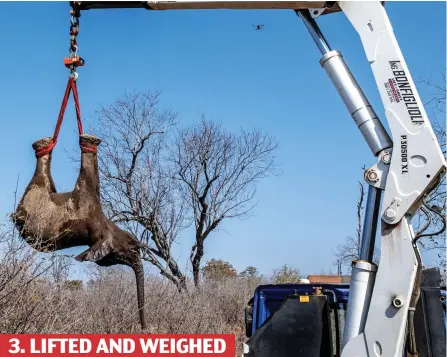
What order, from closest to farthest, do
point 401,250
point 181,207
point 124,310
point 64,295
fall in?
1. point 401,250
2. point 64,295
3. point 124,310
4. point 181,207

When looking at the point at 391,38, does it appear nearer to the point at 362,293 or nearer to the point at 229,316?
the point at 362,293

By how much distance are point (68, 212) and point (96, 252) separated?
461mm

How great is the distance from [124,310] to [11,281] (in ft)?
18.7

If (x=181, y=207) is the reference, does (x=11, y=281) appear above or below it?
below

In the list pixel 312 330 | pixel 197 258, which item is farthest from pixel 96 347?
pixel 197 258

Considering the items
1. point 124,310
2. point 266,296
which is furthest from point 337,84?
point 124,310

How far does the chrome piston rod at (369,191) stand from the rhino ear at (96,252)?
8.05ft

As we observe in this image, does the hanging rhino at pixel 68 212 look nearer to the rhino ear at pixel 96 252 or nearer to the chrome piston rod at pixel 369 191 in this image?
the rhino ear at pixel 96 252

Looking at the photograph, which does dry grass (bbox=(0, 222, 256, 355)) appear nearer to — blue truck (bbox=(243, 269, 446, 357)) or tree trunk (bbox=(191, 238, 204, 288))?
tree trunk (bbox=(191, 238, 204, 288))

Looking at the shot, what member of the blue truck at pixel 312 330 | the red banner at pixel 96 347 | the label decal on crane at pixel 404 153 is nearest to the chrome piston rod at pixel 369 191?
the label decal on crane at pixel 404 153

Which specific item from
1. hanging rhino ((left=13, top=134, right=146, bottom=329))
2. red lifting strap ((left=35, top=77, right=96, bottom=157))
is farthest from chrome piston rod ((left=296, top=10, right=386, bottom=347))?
hanging rhino ((left=13, top=134, right=146, bottom=329))

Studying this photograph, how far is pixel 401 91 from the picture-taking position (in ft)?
17.6

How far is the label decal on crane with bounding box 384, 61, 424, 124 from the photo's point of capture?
5.26m

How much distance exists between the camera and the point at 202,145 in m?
22.2
